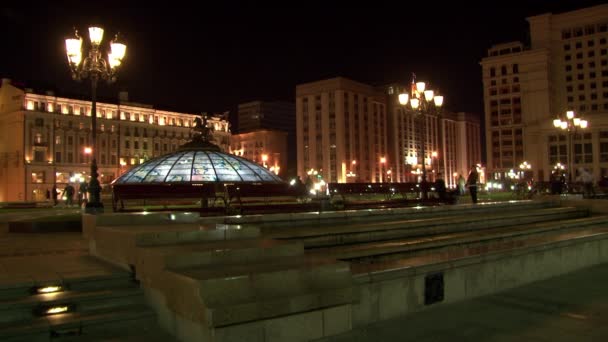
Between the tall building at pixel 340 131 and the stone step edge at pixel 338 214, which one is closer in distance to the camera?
the stone step edge at pixel 338 214

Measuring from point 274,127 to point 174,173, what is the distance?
12110 centimetres

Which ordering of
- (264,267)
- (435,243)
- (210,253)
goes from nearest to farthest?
(264,267) < (210,253) < (435,243)

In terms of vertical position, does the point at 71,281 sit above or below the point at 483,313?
above

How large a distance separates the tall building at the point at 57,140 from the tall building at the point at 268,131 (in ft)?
119

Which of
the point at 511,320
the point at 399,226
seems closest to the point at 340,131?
the point at 399,226

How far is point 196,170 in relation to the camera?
76.6 ft

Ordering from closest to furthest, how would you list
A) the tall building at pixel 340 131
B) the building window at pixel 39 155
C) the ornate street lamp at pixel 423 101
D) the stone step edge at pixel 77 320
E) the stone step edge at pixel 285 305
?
the stone step edge at pixel 285 305 → the stone step edge at pixel 77 320 → the ornate street lamp at pixel 423 101 → the building window at pixel 39 155 → the tall building at pixel 340 131

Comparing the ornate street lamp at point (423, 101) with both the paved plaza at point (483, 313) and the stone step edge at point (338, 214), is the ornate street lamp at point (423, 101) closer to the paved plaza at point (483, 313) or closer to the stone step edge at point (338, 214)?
the stone step edge at point (338, 214)

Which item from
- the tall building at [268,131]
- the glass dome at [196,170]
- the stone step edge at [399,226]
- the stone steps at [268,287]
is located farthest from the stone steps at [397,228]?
the tall building at [268,131]

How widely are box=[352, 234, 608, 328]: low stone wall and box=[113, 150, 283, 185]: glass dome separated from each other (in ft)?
50.0

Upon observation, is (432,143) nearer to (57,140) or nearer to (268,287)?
(57,140)

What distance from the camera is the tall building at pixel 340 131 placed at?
104500mm

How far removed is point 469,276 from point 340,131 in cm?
9798

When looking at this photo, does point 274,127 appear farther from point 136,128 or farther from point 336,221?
point 336,221
